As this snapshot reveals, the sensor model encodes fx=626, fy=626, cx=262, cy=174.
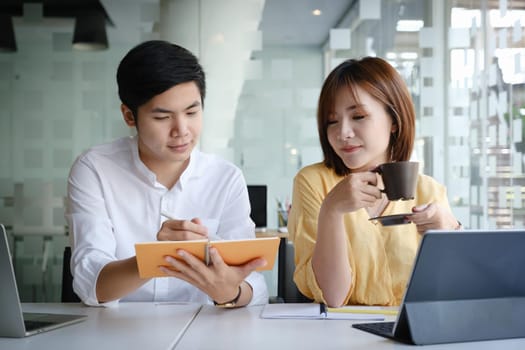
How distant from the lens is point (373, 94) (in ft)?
6.00

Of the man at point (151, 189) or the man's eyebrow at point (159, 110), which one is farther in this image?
the man's eyebrow at point (159, 110)

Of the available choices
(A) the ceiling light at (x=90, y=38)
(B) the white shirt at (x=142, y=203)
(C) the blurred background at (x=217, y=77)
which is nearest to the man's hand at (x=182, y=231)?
(B) the white shirt at (x=142, y=203)

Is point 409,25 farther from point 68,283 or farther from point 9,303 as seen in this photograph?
point 9,303

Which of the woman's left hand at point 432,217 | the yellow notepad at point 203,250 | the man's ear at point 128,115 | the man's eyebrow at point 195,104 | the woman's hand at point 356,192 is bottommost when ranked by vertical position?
the yellow notepad at point 203,250

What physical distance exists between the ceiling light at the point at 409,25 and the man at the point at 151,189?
3609mm

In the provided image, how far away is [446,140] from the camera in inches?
196

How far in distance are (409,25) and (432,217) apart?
4.02 m

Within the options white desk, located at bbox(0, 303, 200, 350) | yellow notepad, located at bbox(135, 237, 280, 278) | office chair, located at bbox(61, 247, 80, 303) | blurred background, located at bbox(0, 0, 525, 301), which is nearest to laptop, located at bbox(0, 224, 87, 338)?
white desk, located at bbox(0, 303, 200, 350)

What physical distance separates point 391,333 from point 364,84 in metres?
0.81

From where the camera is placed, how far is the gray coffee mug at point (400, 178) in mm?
1493

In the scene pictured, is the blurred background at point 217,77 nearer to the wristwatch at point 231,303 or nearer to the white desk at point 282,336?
A: the wristwatch at point 231,303

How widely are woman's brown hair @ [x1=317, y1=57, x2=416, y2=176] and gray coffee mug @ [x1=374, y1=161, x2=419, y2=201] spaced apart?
14.8 inches

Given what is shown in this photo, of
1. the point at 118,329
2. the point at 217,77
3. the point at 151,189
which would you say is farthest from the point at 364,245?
the point at 217,77

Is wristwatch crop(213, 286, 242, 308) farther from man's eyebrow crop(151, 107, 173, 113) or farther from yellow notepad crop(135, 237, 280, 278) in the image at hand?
man's eyebrow crop(151, 107, 173, 113)
